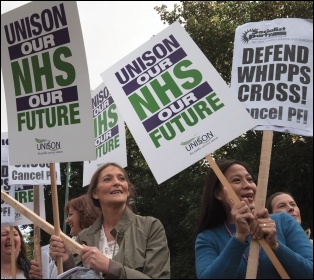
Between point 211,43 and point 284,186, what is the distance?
15.7 feet

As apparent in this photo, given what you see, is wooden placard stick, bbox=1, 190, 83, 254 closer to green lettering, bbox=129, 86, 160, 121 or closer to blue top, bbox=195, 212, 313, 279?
blue top, bbox=195, 212, 313, 279

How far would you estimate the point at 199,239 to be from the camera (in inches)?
173

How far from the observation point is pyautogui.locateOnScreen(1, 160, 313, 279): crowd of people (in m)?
3.94

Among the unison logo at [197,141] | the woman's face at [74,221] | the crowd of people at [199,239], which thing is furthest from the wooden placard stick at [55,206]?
the woman's face at [74,221]

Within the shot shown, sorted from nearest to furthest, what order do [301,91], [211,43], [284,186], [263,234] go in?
1. [263,234]
2. [301,91]
3. [284,186]
4. [211,43]

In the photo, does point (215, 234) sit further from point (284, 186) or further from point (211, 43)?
point (211, 43)

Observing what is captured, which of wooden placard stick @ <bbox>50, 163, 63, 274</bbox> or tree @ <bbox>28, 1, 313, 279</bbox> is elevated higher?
tree @ <bbox>28, 1, 313, 279</bbox>

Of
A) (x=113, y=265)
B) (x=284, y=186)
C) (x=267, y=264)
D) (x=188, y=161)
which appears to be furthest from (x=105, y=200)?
(x=284, y=186)

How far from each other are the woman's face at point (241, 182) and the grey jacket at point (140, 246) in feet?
1.72

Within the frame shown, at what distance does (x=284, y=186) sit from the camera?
2131 centimetres

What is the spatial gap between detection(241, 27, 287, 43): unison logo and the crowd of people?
30.3 inches

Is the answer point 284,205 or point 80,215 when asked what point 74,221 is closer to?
point 80,215

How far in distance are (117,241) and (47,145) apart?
759mm

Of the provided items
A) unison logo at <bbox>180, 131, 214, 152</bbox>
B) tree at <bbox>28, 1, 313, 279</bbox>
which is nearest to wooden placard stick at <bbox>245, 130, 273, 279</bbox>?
unison logo at <bbox>180, 131, 214, 152</bbox>
